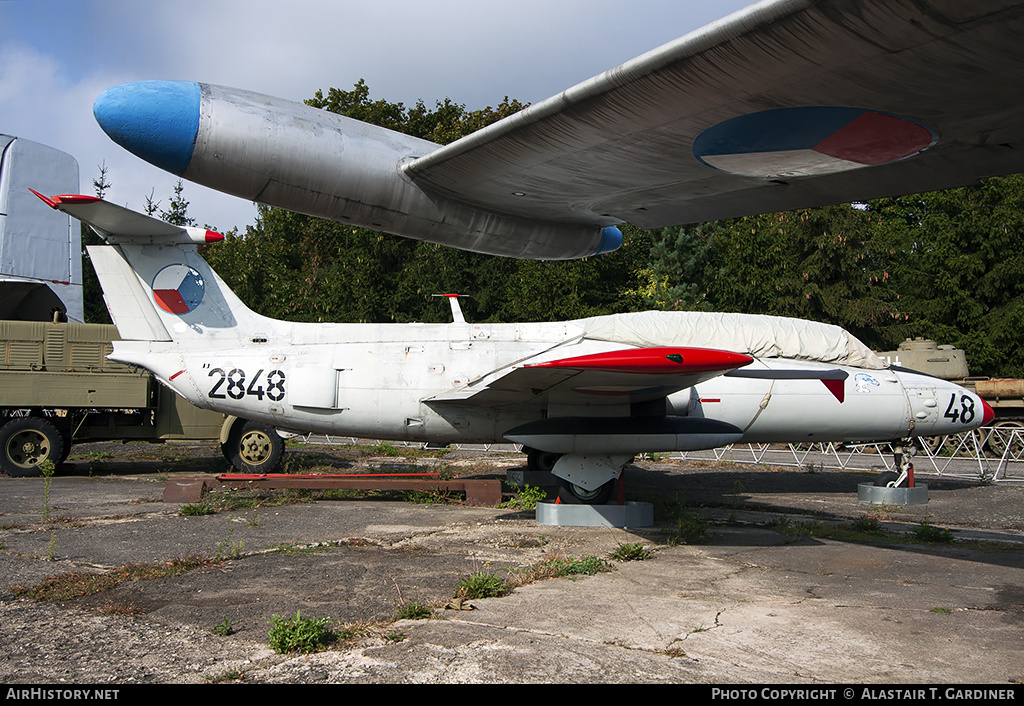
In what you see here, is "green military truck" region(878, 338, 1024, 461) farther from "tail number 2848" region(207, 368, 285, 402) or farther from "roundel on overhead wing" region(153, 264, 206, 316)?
"roundel on overhead wing" region(153, 264, 206, 316)

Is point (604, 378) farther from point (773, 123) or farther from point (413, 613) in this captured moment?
point (773, 123)

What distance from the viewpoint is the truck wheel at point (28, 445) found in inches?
516

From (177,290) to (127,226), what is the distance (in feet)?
3.90

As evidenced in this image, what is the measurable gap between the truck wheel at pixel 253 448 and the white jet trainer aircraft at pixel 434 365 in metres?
2.64

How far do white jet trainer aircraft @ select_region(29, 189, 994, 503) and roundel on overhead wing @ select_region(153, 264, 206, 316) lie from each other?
0.07 feet

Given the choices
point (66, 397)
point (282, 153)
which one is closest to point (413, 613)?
point (282, 153)

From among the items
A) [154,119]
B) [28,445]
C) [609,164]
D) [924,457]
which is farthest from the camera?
[924,457]

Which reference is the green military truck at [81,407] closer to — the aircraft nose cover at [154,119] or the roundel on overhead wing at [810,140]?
the aircraft nose cover at [154,119]

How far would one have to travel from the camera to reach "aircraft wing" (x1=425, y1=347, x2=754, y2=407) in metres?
7.31

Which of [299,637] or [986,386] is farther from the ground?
[986,386]

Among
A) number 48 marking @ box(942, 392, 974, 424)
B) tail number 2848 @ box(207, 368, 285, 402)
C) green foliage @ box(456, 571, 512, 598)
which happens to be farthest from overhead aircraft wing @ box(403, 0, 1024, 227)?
number 48 marking @ box(942, 392, 974, 424)

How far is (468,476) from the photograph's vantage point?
13.7m

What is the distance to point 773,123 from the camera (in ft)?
12.5

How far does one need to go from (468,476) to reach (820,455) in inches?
457
